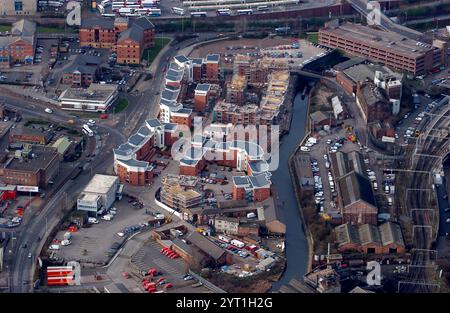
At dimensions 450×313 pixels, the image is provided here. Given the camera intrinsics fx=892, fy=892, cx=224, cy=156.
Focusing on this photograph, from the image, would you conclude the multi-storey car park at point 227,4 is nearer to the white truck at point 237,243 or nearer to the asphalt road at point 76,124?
the asphalt road at point 76,124

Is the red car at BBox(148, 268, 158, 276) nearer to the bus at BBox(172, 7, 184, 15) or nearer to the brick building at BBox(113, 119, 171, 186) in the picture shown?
the brick building at BBox(113, 119, 171, 186)

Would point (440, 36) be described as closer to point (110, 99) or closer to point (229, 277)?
point (110, 99)

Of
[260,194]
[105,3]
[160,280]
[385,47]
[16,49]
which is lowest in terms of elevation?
[160,280]

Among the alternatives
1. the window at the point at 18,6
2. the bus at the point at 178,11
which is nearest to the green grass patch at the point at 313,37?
the bus at the point at 178,11

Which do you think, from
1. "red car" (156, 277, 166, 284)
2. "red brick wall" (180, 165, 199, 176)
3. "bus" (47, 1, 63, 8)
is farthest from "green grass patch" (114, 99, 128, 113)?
"red car" (156, 277, 166, 284)

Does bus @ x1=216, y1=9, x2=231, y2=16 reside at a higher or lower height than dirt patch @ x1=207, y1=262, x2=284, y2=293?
higher

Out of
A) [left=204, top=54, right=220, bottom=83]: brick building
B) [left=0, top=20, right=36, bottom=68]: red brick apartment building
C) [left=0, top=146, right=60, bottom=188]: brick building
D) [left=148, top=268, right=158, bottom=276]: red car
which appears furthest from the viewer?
[left=0, top=20, right=36, bottom=68]: red brick apartment building

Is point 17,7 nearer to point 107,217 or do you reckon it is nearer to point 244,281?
point 107,217

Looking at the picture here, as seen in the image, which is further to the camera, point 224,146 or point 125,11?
point 125,11

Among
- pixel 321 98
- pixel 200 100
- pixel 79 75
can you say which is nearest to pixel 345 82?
pixel 321 98
